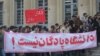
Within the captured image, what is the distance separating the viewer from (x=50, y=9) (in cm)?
3116

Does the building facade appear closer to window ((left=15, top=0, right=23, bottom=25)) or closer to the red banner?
window ((left=15, top=0, right=23, bottom=25))

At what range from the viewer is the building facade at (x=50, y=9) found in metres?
29.4

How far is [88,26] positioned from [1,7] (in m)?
12.9

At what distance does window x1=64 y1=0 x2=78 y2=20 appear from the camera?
30.9 m

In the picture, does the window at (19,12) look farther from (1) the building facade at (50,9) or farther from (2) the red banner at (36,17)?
(2) the red banner at (36,17)

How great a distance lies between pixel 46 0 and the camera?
107 feet

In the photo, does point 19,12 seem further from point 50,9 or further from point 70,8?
point 70,8

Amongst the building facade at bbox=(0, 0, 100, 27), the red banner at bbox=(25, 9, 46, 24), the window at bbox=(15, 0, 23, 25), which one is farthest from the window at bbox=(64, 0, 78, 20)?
the red banner at bbox=(25, 9, 46, 24)

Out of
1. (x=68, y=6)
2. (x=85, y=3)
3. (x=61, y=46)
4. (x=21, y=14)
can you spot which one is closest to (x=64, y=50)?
(x=61, y=46)

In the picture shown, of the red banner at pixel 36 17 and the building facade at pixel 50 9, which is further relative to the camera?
the building facade at pixel 50 9

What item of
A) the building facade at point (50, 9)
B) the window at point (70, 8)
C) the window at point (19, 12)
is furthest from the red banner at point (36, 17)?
the window at point (19, 12)

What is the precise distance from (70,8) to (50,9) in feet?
4.89

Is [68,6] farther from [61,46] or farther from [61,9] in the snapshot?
[61,46]

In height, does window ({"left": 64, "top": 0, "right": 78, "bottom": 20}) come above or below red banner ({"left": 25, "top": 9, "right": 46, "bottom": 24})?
above
